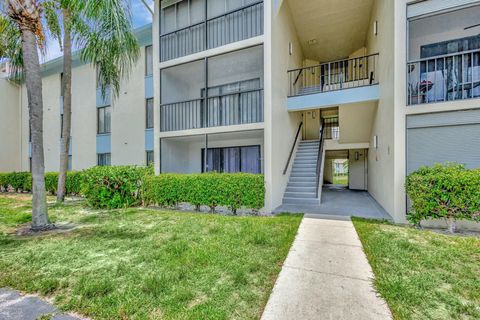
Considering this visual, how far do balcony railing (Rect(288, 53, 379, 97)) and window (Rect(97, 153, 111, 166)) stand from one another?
1242cm

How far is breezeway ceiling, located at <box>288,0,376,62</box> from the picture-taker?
9.84 m

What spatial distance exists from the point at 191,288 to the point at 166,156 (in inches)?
328

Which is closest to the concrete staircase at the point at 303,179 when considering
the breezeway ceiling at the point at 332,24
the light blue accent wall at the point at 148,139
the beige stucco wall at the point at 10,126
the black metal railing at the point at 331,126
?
the black metal railing at the point at 331,126

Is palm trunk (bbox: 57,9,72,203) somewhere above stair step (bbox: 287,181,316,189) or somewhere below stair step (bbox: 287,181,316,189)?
above

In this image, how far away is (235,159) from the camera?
1172 cm

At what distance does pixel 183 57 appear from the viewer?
988cm

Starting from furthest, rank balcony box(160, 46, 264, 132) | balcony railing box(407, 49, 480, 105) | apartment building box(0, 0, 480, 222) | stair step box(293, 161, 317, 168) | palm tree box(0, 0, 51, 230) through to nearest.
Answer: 1. stair step box(293, 161, 317, 168)
2. balcony box(160, 46, 264, 132)
3. apartment building box(0, 0, 480, 222)
4. balcony railing box(407, 49, 480, 105)
5. palm tree box(0, 0, 51, 230)

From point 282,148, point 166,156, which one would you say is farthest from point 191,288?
point 166,156

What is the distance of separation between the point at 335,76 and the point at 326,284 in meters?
14.3

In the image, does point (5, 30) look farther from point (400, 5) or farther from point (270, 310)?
point (400, 5)

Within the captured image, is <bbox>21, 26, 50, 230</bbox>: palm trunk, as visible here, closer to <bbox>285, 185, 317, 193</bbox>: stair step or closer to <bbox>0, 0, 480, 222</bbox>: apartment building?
<bbox>0, 0, 480, 222</bbox>: apartment building

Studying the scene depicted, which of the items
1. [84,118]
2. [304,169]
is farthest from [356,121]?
[84,118]

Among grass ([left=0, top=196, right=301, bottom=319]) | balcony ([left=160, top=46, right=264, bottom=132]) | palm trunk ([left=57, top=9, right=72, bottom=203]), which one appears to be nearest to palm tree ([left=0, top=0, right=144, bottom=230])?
grass ([left=0, top=196, right=301, bottom=319])

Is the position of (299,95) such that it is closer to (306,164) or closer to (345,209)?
(306,164)
